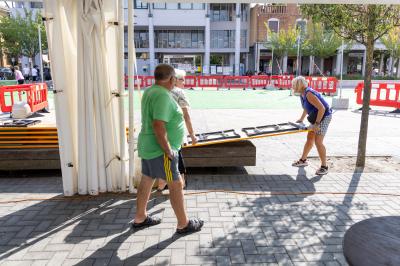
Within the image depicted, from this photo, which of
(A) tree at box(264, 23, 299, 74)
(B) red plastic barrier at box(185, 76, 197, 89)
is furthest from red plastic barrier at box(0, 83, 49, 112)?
(A) tree at box(264, 23, 299, 74)

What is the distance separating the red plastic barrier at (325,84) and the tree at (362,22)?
14.1 m

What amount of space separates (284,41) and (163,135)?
35.2 meters

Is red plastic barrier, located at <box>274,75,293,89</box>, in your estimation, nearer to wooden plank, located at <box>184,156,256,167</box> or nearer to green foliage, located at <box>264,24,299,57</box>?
green foliage, located at <box>264,24,299,57</box>

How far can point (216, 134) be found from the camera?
5840 mm

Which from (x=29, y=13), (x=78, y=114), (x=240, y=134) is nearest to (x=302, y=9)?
(x=240, y=134)

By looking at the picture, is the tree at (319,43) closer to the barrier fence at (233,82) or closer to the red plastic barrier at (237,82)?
the barrier fence at (233,82)

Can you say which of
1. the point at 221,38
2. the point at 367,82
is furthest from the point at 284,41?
the point at 367,82

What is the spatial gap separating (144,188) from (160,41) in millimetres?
40204

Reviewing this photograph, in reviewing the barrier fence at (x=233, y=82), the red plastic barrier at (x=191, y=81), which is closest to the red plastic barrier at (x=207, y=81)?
the barrier fence at (x=233, y=82)

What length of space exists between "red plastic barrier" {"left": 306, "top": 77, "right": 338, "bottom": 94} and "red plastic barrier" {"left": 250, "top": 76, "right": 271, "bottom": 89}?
17.8 ft

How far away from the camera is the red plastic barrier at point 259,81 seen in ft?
82.3

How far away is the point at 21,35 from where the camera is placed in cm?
3319

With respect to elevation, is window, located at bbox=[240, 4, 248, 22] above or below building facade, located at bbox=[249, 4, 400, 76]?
above

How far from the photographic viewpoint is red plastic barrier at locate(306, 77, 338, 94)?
19484 mm
